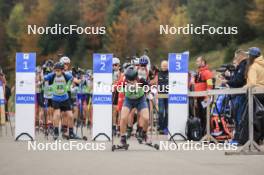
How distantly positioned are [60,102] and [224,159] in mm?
8224

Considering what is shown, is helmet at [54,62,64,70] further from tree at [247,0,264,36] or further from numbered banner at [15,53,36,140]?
tree at [247,0,264,36]

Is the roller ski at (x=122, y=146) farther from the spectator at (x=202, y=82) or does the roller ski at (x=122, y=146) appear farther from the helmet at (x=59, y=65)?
the helmet at (x=59, y=65)

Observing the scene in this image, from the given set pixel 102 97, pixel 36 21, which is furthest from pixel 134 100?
pixel 36 21

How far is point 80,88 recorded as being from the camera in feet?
99.1

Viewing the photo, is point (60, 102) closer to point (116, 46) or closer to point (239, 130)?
point (239, 130)

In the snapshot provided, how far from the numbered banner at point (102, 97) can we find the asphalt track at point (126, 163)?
4.10 metres

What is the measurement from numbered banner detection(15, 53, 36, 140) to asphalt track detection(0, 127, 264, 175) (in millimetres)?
3898

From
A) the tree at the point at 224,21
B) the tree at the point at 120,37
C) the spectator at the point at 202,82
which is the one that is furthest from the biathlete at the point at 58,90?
the tree at the point at 120,37

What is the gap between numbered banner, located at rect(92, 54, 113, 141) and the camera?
71.6 ft

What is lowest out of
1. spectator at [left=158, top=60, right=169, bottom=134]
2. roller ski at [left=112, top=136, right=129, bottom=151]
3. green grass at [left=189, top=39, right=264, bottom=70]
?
roller ski at [left=112, top=136, right=129, bottom=151]

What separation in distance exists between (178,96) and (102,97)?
6.83ft

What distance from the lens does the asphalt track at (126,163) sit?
12508 millimetres

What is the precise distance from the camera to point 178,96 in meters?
21.9

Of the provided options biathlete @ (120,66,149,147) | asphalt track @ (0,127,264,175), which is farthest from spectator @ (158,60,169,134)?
asphalt track @ (0,127,264,175)
